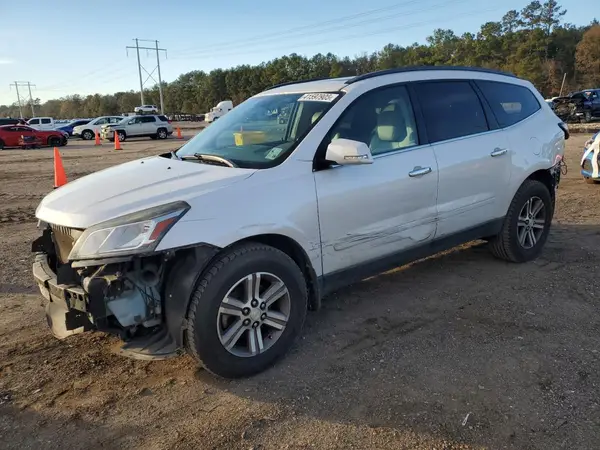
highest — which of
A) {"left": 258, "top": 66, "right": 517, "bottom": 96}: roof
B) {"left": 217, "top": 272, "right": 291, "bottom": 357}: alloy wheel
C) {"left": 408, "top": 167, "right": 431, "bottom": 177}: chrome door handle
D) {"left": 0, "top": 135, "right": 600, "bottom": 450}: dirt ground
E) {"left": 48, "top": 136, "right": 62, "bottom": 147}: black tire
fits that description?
{"left": 258, "top": 66, "right": 517, "bottom": 96}: roof

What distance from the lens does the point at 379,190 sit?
3793mm

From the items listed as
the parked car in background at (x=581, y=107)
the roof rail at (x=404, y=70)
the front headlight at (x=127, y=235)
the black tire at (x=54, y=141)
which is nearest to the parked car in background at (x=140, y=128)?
the black tire at (x=54, y=141)

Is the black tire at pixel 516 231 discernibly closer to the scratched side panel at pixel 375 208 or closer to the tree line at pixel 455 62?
the scratched side panel at pixel 375 208

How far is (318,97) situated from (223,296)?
174 centimetres

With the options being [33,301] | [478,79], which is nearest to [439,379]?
[478,79]

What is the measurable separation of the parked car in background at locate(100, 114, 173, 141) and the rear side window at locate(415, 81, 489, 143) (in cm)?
3172

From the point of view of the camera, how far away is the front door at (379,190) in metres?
3.60

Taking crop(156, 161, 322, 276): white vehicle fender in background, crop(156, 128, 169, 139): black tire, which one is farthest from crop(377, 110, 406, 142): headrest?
crop(156, 128, 169, 139): black tire

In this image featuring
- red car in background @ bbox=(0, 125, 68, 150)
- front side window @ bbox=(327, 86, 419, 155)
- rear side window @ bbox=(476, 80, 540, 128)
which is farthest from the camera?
red car in background @ bbox=(0, 125, 68, 150)

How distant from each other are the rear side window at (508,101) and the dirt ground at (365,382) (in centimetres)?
162

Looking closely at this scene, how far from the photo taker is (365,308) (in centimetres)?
433

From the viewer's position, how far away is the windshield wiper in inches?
141

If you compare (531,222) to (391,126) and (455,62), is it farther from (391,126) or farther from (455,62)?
(455,62)

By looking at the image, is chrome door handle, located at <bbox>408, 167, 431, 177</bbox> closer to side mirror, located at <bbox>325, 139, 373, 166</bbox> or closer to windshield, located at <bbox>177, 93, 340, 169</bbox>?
side mirror, located at <bbox>325, 139, 373, 166</bbox>
